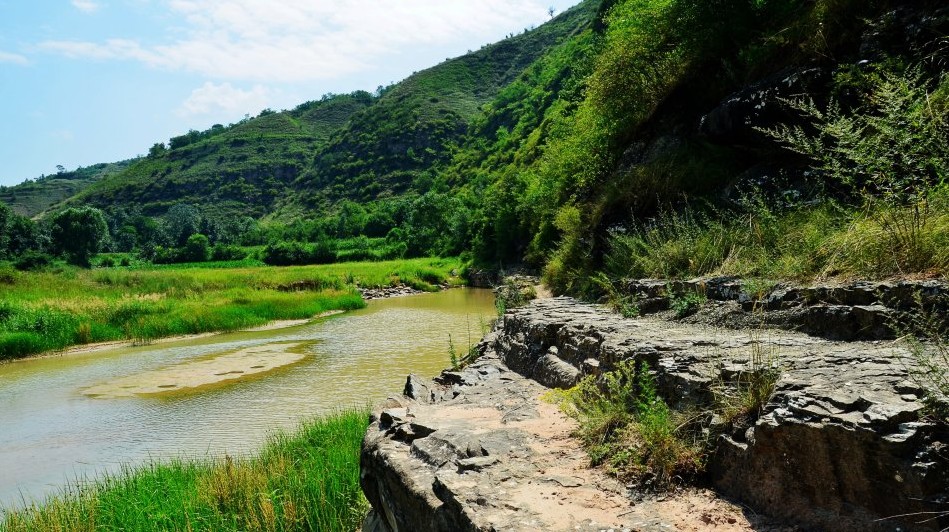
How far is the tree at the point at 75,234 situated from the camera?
76000 millimetres

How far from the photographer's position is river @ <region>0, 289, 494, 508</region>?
38.0ft

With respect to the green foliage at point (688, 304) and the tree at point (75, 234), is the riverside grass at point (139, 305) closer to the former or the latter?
the green foliage at point (688, 304)

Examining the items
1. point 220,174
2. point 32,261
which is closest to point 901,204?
point 32,261

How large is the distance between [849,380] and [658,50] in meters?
15.0

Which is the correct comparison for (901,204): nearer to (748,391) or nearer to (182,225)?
(748,391)

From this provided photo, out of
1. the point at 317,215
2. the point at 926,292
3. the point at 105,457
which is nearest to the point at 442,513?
the point at 926,292

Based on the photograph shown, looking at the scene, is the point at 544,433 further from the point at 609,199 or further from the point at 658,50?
the point at 658,50

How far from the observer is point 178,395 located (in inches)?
647

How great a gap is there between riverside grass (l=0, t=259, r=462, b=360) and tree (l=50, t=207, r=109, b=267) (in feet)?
140

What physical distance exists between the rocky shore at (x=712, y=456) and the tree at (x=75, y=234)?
8727 cm

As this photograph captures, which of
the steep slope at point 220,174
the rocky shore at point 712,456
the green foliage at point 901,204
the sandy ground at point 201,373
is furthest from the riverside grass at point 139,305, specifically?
the steep slope at point 220,174

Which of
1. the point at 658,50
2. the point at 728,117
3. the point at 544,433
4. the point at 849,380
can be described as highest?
the point at 658,50

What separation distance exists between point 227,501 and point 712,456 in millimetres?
6314

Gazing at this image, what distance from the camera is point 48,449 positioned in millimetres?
12414
